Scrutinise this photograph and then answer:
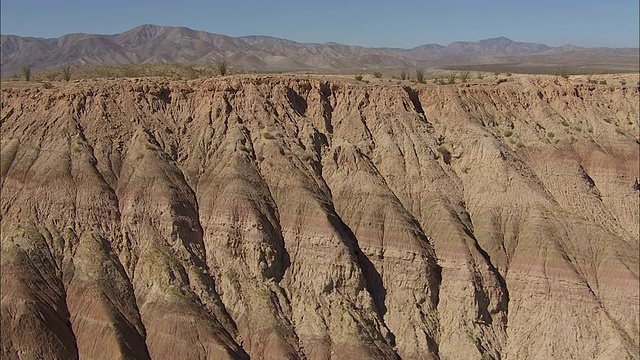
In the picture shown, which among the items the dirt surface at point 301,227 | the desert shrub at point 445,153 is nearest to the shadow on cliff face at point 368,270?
the dirt surface at point 301,227

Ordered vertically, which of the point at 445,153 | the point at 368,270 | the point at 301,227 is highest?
the point at 445,153

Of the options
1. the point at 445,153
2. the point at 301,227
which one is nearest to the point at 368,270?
the point at 301,227

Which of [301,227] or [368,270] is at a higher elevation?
[301,227]

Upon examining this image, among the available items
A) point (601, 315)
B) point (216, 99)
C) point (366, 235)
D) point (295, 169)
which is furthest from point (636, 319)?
point (216, 99)

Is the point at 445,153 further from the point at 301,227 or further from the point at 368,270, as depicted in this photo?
the point at 301,227

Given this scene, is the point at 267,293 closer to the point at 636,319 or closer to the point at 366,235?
the point at 366,235

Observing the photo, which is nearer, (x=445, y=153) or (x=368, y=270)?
(x=368, y=270)

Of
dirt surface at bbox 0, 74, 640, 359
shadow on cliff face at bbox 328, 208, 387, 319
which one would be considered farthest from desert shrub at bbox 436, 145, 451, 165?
shadow on cliff face at bbox 328, 208, 387, 319

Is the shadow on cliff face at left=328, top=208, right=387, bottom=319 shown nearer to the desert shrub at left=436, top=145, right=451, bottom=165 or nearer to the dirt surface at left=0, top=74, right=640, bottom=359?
the dirt surface at left=0, top=74, right=640, bottom=359
